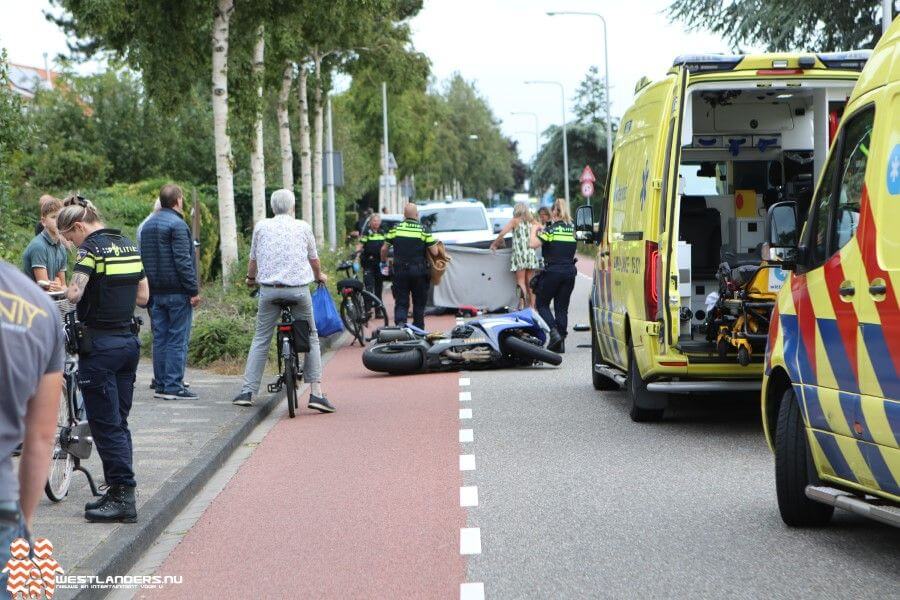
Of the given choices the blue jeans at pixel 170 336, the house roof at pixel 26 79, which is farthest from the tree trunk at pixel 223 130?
the blue jeans at pixel 170 336

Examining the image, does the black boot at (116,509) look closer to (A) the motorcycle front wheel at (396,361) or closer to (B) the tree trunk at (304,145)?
(A) the motorcycle front wheel at (396,361)

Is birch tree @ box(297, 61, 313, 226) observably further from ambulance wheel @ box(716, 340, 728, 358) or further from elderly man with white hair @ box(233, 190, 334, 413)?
ambulance wheel @ box(716, 340, 728, 358)

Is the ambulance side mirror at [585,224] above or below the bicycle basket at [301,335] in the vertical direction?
above

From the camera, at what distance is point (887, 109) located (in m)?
6.20

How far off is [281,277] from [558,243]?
225 inches

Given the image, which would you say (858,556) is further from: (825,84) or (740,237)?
(740,237)

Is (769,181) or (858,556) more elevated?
(769,181)

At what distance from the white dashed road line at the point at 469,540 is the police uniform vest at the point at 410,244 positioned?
10774mm

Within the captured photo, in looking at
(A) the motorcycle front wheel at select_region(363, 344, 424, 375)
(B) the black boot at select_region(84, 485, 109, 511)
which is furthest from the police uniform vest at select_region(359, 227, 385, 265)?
(B) the black boot at select_region(84, 485, 109, 511)

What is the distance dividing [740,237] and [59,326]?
33.3 feet

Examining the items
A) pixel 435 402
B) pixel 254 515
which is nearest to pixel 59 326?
pixel 254 515

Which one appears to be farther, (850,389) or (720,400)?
(720,400)

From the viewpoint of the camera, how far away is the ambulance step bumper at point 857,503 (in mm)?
5930

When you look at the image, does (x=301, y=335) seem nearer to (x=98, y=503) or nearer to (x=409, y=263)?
(x=98, y=503)
